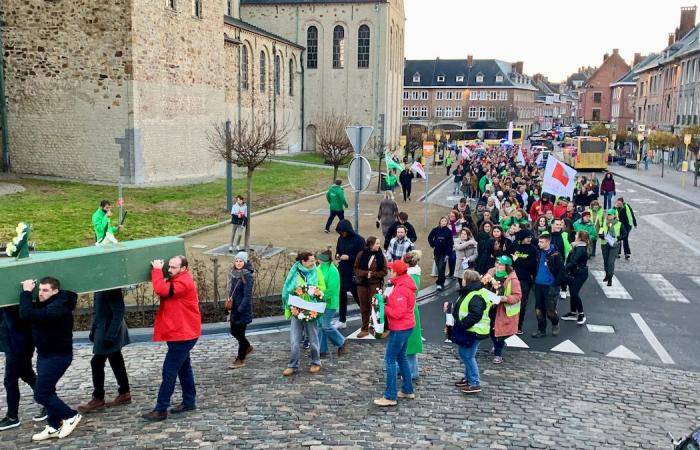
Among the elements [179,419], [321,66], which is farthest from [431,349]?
[321,66]

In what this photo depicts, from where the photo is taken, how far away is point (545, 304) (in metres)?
9.83

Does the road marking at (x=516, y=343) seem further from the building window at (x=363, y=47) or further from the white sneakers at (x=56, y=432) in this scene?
→ the building window at (x=363, y=47)

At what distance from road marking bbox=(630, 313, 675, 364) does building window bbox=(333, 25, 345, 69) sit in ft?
153

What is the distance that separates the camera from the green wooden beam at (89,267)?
5961 mm

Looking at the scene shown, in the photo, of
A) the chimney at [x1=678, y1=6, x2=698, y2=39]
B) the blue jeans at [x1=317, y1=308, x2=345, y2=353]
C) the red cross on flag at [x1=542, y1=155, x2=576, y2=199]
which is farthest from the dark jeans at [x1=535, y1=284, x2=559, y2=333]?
the chimney at [x1=678, y1=6, x2=698, y2=39]

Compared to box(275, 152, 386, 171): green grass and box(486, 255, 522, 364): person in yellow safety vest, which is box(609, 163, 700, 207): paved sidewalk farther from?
box(486, 255, 522, 364): person in yellow safety vest

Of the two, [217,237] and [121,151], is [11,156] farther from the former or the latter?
[217,237]

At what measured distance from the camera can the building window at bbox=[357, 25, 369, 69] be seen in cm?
5391

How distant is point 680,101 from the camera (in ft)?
189

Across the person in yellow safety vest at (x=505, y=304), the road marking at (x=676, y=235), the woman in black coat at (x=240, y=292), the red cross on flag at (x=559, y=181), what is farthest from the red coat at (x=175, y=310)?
the road marking at (x=676, y=235)

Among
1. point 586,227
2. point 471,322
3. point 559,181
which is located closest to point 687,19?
point 559,181

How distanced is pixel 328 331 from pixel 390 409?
1.82 metres

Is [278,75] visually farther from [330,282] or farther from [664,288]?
[330,282]

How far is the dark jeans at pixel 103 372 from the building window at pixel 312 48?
50762 mm
